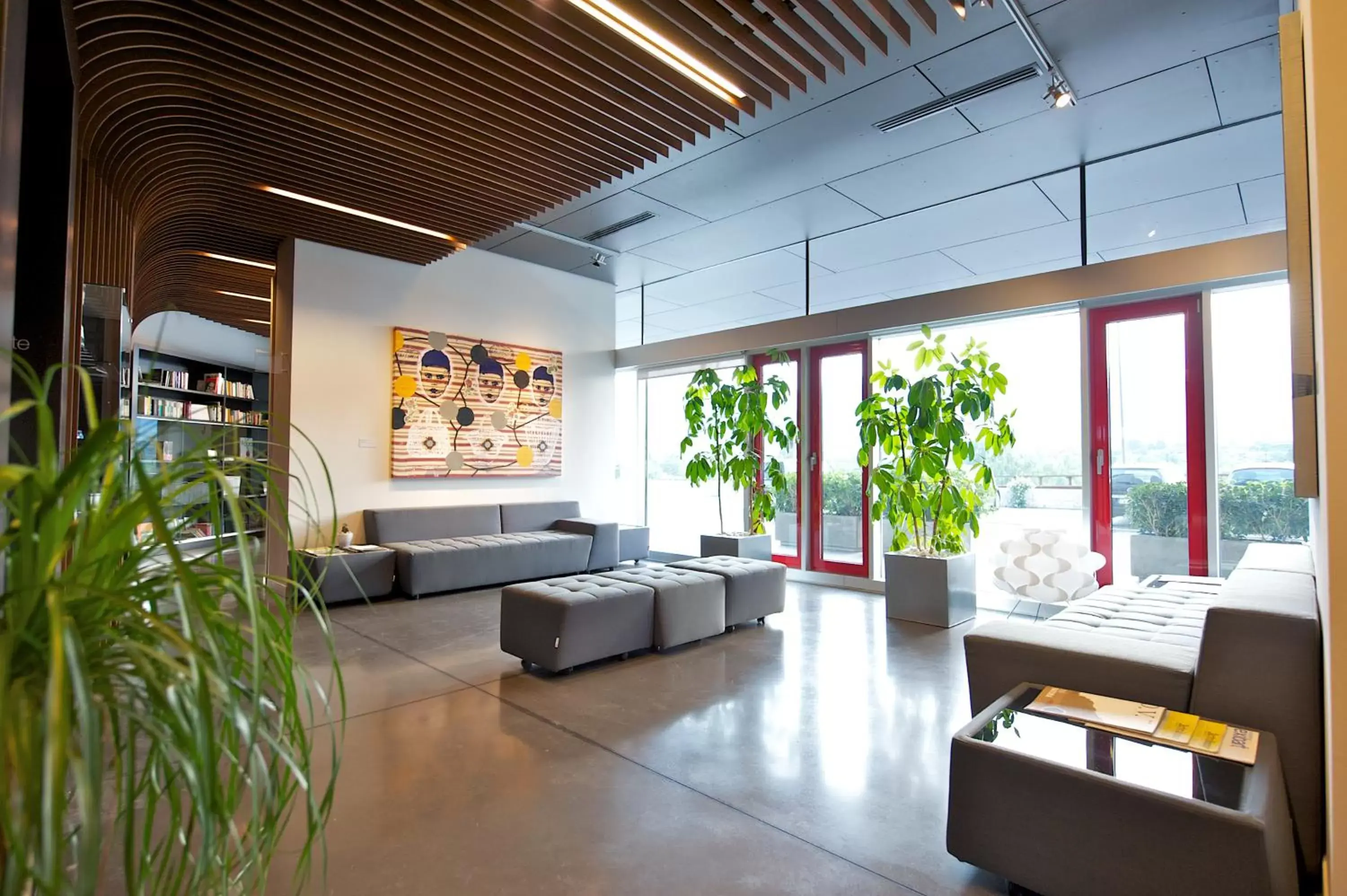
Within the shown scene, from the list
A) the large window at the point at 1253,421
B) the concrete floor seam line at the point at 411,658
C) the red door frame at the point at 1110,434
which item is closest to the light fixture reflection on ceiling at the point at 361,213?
the concrete floor seam line at the point at 411,658

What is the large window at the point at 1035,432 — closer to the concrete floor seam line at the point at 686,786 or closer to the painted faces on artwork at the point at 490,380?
the concrete floor seam line at the point at 686,786

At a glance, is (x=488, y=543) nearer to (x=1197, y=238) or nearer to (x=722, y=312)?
(x=722, y=312)

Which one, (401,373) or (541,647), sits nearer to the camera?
(541,647)

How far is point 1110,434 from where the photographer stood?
219 inches

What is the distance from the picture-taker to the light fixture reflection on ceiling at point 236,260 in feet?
22.0

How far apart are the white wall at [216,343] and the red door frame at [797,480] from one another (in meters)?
5.91

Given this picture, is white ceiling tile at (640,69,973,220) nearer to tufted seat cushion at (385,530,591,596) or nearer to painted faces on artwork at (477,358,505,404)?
painted faces on artwork at (477,358,505,404)

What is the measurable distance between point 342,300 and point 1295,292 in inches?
269

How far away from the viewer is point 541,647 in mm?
3945

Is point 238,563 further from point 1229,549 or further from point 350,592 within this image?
point 1229,549

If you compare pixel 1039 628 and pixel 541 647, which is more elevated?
A: pixel 1039 628

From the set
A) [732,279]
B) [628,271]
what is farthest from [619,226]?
[732,279]

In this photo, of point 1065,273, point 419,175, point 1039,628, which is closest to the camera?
point 1039,628

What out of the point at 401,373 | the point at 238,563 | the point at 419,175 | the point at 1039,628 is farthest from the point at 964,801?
the point at 401,373
